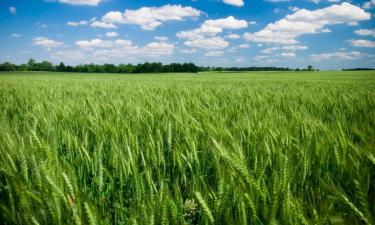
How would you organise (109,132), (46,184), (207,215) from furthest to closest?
1. (109,132)
2. (46,184)
3. (207,215)

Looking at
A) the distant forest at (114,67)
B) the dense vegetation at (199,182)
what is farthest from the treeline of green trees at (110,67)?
the dense vegetation at (199,182)

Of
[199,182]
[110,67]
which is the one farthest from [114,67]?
[199,182]

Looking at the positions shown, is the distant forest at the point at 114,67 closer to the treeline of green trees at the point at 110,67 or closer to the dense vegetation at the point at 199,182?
the treeline of green trees at the point at 110,67

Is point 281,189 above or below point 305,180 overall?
above

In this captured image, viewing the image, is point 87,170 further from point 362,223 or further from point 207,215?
point 362,223

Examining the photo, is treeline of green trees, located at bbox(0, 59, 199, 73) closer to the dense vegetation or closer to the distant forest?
the distant forest

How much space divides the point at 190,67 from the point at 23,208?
260ft

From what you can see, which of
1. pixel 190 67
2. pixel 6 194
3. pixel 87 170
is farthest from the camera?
pixel 190 67

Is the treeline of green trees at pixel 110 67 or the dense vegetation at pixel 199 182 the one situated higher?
the treeline of green trees at pixel 110 67

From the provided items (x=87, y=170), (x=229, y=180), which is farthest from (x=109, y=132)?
(x=229, y=180)

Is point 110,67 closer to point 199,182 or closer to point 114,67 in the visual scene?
point 114,67

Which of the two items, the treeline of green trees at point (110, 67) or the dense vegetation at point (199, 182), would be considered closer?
the dense vegetation at point (199, 182)

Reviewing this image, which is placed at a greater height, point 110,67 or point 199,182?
point 110,67

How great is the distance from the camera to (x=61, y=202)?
76 centimetres
